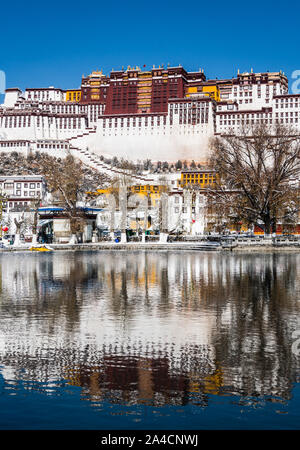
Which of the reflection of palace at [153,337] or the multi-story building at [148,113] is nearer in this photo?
the reflection of palace at [153,337]

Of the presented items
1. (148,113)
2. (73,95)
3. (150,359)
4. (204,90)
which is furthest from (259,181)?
(73,95)

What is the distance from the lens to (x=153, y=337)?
35.6ft

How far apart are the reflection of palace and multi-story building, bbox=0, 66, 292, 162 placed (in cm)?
10639

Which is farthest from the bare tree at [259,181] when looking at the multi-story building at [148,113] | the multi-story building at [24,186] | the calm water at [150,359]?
the multi-story building at [148,113]

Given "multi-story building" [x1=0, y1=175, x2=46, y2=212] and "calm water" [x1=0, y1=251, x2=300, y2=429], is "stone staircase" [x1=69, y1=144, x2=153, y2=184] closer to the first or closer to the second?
"multi-story building" [x1=0, y1=175, x2=46, y2=212]

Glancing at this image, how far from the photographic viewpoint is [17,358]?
9.41 metres

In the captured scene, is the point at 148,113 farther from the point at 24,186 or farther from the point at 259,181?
the point at 259,181

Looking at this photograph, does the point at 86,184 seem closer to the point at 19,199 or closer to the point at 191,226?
the point at 19,199

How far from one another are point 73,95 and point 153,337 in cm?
14924

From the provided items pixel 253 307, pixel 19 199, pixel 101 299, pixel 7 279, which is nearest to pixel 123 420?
pixel 253 307

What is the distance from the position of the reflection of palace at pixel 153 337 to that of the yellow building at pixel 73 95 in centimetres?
13865

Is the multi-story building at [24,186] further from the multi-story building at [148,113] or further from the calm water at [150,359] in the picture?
the calm water at [150,359]

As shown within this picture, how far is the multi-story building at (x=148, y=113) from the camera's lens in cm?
12706
